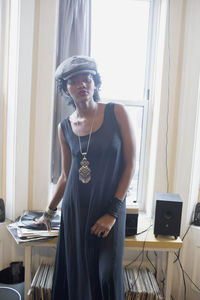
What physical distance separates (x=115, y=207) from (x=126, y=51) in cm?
128

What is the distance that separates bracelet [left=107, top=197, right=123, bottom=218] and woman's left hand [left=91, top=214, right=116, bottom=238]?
0.07ft

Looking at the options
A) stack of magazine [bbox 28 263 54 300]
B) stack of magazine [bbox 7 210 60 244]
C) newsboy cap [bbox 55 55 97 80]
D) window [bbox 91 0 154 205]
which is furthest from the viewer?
window [bbox 91 0 154 205]

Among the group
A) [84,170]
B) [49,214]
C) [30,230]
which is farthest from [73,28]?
[30,230]

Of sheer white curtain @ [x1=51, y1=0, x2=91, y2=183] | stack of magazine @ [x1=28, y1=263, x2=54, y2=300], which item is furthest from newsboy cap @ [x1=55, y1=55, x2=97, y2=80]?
stack of magazine @ [x1=28, y1=263, x2=54, y2=300]

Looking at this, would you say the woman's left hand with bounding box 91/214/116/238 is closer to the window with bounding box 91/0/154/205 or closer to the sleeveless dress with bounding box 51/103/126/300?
the sleeveless dress with bounding box 51/103/126/300

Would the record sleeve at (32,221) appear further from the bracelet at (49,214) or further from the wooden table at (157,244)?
the wooden table at (157,244)

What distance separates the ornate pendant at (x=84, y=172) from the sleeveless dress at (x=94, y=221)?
0.06 feet

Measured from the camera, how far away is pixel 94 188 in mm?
1271

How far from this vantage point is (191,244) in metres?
1.82

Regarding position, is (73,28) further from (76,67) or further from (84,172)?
(84,172)

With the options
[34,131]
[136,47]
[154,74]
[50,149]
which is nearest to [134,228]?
[50,149]

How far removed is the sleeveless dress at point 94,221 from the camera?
1.27m

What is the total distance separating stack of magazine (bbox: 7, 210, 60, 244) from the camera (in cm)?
147

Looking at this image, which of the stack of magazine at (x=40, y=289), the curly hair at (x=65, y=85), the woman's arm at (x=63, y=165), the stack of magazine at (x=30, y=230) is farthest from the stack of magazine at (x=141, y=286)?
the curly hair at (x=65, y=85)
